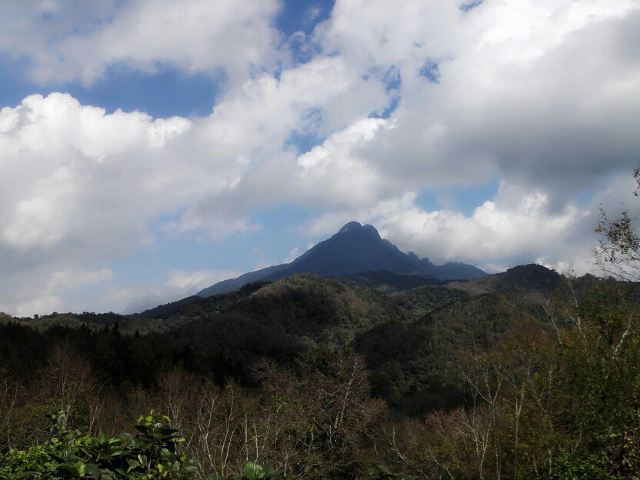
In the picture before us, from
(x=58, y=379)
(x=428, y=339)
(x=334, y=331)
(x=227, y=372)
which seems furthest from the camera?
(x=334, y=331)

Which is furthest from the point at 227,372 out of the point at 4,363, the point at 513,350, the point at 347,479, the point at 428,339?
the point at 428,339

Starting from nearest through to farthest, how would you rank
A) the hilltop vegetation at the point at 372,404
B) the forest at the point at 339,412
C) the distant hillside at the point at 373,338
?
the forest at the point at 339,412 → the hilltop vegetation at the point at 372,404 → the distant hillside at the point at 373,338

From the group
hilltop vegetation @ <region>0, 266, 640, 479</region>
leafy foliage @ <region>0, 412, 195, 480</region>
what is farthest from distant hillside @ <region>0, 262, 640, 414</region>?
leafy foliage @ <region>0, 412, 195, 480</region>

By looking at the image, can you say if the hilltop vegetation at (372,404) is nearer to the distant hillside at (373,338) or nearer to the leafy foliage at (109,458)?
the leafy foliage at (109,458)

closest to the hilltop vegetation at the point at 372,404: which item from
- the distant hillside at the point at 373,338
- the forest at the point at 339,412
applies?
the forest at the point at 339,412

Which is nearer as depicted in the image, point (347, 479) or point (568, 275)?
point (568, 275)

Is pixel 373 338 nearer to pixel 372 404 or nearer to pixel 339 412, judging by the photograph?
pixel 372 404

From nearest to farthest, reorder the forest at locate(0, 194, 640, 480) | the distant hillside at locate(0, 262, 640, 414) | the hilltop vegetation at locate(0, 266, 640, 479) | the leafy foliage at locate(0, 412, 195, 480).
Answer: the leafy foliage at locate(0, 412, 195, 480), the forest at locate(0, 194, 640, 480), the hilltop vegetation at locate(0, 266, 640, 479), the distant hillside at locate(0, 262, 640, 414)

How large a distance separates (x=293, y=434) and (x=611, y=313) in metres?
20.2

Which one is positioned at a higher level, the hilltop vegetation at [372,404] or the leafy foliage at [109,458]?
the leafy foliage at [109,458]

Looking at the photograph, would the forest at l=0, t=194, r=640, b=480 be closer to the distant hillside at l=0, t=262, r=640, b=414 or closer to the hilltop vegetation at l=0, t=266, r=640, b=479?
the hilltop vegetation at l=0, t=266, r=640, b=479

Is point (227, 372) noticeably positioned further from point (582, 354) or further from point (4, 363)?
point (582, 354)

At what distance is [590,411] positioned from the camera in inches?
721

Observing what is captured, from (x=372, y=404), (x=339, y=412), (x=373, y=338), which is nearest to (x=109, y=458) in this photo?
(x=339, y=412)
